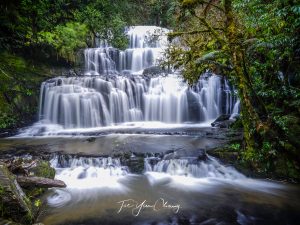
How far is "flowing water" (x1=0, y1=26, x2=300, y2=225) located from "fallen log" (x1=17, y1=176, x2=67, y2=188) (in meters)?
0.18

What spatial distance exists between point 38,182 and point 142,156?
2.85 m

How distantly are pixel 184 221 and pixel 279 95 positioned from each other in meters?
3.82

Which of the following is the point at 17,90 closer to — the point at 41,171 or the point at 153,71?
the point at 153,71

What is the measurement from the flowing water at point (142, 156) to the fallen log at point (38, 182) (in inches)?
6.9

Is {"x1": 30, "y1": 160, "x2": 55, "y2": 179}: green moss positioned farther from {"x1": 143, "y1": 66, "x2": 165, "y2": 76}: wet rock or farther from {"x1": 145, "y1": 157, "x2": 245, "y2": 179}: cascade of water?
{"x1": 143, "y1": 66, "x2": 165, "y2": 76}: wet rock

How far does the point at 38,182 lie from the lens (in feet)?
20.3

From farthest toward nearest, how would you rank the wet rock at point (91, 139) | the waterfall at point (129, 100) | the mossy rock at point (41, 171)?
1. the waterfall at point (129, 100)
2. the wet rock at point (91, 139)
3. the mossy rock at point (41, 171)

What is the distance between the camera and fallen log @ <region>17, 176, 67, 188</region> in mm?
5961

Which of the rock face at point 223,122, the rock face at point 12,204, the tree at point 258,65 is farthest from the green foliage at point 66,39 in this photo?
the rock face at point 12,204

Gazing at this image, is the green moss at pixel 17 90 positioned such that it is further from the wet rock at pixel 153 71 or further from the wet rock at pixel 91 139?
the wet rock at pixel 153 71

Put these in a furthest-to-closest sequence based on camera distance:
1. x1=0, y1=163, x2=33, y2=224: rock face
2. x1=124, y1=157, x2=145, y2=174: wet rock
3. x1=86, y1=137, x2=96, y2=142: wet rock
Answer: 1. x1=86, y1=137, x2=96, y2=142: wet rock
2. x1=124, y1=157, x2=145, y2=174: wet rock
3. x1=0, y1=163, x2=33, y2=224: rock face

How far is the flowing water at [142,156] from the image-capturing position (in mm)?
5621

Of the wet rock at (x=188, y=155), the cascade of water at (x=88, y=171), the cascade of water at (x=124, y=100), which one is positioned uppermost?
the cascade of water at (x=124, y=100)

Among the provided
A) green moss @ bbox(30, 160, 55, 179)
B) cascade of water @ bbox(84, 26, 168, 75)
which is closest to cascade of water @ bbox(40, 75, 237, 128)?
cascade of water @ bbox(84, 26, 168, 75)
